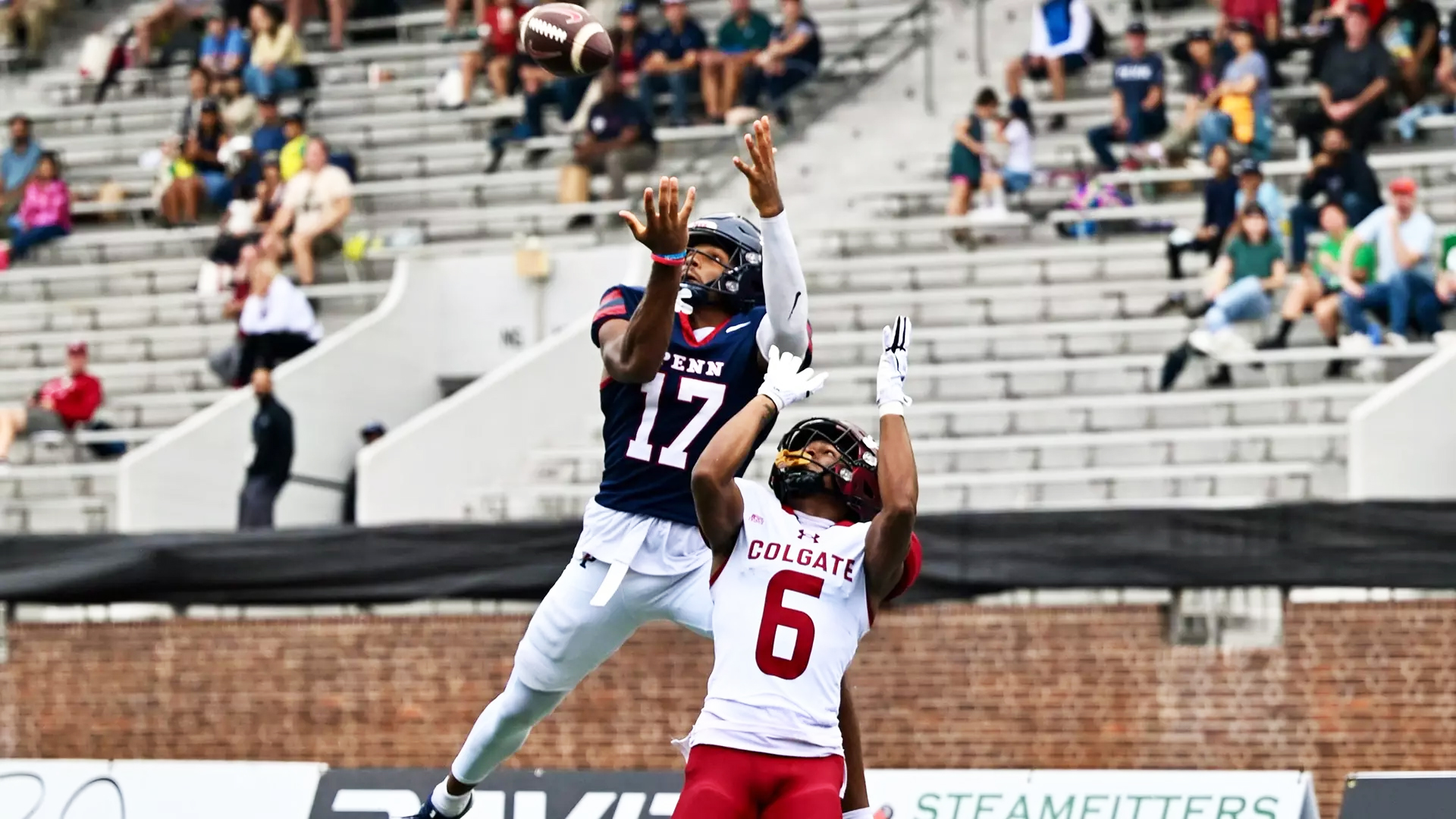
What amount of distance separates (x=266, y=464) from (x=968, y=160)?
5.79 meters

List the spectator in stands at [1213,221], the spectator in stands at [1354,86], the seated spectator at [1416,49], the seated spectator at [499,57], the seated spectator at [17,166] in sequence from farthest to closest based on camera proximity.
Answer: the seated spectator at [17,166]
the seated spectator at [499,57]
the seated spectator at [1416,49]
the spectator in stands at [1354,86]
the spectator in stands at [1213,221]

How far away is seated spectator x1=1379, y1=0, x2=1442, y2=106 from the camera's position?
1733cm

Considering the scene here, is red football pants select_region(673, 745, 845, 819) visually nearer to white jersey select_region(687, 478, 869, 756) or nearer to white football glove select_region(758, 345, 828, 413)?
white jersey select_region(687, 478, 869, 756)

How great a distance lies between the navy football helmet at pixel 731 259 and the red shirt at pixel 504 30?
13670 millimetres

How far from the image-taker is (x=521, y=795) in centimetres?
971

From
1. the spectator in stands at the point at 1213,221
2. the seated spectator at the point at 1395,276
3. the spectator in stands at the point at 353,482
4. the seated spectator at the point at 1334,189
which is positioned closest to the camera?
the seated spectator at the point at 1395,276

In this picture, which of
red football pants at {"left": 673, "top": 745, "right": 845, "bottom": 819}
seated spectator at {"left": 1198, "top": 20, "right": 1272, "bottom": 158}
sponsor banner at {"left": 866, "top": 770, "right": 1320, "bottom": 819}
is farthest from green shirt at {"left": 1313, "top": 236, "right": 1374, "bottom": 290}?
red football pants at {"left": 673, "top": 745, "right": 845, "bottom": 819}

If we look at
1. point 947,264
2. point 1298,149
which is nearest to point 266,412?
point 947,264

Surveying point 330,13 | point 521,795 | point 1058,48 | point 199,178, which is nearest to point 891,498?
point 521,795

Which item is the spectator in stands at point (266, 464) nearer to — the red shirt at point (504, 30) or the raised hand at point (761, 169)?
the red shirt at point (504, 30)

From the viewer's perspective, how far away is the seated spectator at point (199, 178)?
21.3 meters

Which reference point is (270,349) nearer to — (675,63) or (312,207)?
(312,207)

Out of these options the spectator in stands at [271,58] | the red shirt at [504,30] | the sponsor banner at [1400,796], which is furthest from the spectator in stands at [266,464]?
the sponsor banner at [1400,796]

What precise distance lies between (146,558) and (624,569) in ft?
22.5
